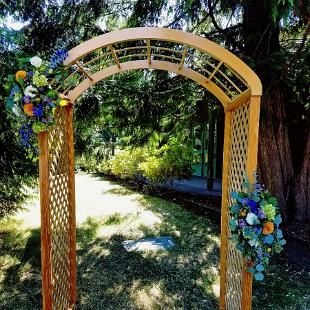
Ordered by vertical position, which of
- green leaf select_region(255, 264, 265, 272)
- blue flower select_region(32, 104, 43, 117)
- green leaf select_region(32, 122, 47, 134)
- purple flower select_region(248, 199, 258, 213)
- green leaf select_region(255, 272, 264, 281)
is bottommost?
green leaf select_region(255, 272, 264, 281)

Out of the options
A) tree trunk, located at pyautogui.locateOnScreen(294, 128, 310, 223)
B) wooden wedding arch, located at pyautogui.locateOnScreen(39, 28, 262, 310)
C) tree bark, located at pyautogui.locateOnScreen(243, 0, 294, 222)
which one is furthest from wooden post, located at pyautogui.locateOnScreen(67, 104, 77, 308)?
tree trunk, located at pyautogui.locateOnScreen(294, 128, 310, 223)

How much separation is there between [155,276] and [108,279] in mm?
593

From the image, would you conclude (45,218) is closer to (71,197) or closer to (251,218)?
(71,197)

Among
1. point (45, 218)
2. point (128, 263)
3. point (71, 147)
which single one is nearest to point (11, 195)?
point (128, 263)

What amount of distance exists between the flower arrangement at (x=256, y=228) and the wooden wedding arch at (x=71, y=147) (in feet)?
0.70

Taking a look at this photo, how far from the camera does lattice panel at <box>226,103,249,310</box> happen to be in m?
2.73

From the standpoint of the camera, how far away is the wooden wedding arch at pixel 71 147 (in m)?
2.40

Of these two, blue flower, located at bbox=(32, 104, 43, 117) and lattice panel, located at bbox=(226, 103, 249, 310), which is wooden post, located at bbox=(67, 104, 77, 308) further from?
lattice panel, located at bbox=(226, 103, 249, 310)

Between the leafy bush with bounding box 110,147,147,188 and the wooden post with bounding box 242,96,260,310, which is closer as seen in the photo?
the wooden post with bounding box 242,96,260,310

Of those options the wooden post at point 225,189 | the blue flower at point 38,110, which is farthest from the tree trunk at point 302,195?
the blue flower at point 38,110

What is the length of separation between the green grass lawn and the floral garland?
2.19m

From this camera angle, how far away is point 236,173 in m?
2.92

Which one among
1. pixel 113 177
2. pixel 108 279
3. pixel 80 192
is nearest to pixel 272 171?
pixel 108 279

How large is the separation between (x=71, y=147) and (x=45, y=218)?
1001 mm
